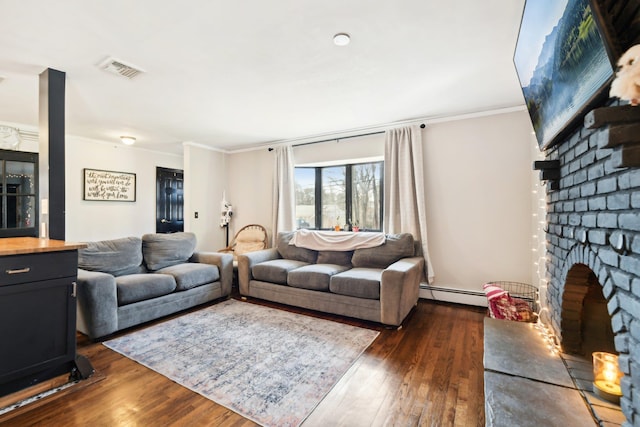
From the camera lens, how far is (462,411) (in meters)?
1.67

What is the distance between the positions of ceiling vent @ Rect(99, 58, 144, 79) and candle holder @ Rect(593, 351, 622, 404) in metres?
3.55

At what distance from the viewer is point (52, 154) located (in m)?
2.38

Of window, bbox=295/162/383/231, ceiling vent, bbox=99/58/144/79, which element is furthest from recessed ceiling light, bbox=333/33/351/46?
window, bbox=295/162/383/231

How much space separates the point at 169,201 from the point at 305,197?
3016mm

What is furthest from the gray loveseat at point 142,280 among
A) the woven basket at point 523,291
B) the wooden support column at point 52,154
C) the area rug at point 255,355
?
the woven basket at point 523,291

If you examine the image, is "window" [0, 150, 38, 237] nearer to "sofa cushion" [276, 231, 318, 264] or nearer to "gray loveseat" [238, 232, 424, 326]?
"gray loveseat" [238, 232, 424, 326]

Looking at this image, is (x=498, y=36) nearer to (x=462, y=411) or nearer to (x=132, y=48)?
(x=462, y=411)

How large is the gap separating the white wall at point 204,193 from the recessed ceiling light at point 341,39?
12.4 feet

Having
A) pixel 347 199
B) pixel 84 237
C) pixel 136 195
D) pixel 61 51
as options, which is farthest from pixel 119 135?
pixel 347 199

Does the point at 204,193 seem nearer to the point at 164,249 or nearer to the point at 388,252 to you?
the point at 164,249

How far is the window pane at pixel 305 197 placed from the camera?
486 centimetres

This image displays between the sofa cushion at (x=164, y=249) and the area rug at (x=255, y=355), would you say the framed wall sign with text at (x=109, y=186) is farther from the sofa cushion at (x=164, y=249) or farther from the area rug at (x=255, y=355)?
the area rug at (x=255, y=355)

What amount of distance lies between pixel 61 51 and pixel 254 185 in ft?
10.9

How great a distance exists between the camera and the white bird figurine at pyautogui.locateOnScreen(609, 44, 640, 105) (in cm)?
80
